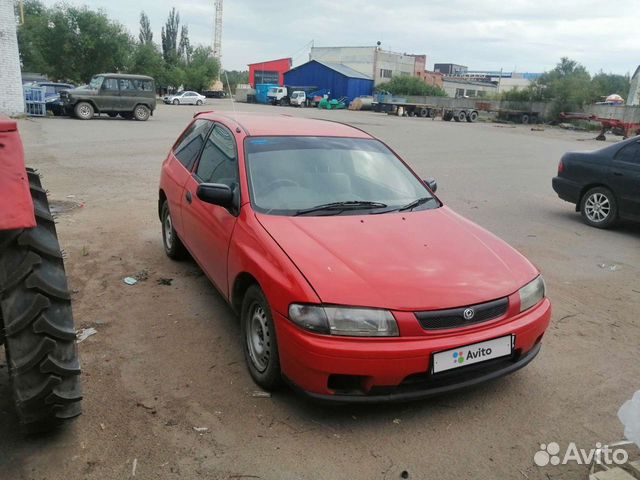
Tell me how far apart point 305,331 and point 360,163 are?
6.27 feet

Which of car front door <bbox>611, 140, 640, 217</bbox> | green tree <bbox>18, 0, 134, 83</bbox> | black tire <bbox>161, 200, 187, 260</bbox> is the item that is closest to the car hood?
black tire <bbox>161, 200, 187, 260</bbox>

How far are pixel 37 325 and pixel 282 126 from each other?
269 cm

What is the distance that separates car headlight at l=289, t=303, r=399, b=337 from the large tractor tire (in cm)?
118

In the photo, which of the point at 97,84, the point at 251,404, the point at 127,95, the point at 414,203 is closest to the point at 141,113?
the point at 127,95

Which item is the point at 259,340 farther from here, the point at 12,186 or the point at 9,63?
the point at 9,63

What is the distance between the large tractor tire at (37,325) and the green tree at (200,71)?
219 feet

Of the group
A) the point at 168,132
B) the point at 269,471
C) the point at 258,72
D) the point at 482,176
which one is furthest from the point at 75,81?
the point at 258,72

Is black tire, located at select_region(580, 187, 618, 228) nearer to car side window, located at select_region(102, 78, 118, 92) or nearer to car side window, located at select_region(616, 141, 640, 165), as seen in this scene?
car side window, located at select_region(616, 141, 640, 165)

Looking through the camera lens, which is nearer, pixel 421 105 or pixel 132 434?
pixel 132 434

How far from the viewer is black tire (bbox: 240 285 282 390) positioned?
304 cm

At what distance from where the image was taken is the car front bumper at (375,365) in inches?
106

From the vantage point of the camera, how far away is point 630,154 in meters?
7.65

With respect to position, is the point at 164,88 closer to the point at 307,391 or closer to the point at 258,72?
the point at 258,72

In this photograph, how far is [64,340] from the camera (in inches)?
94.9
